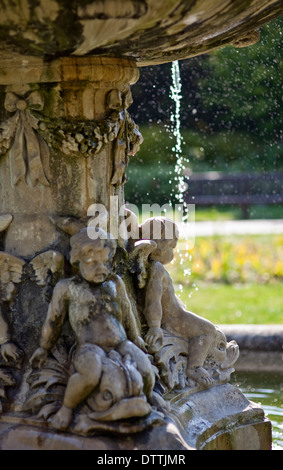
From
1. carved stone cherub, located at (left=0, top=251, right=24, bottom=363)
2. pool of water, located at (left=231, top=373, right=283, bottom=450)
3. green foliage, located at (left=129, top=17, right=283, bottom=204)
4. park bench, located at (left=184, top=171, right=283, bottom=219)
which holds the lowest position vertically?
pool of water, located at (left=231, top=373, right=283, bottom=450)

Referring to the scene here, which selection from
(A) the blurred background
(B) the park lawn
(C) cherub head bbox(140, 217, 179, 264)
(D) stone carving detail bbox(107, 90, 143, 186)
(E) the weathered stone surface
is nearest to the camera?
(E) the weathered stone surface

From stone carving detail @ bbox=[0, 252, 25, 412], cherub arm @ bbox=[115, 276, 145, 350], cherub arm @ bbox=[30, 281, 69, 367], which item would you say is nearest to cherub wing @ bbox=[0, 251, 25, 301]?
stone carving detail @ bbox=[0, 252, 25, 412]

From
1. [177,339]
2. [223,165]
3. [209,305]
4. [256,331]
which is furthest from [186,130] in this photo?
[177,339]

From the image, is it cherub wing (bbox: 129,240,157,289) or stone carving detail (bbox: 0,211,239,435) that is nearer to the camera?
stone carving detail (bbox: 0,211,239,435)

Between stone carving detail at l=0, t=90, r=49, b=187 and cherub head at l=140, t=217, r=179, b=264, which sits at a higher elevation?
stone carving detail at l=0, t=90, r=49, b=187

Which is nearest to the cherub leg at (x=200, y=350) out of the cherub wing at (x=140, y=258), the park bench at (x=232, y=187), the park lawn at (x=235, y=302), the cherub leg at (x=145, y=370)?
the cherub wing at (x=140, y=258)

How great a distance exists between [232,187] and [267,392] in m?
11.5

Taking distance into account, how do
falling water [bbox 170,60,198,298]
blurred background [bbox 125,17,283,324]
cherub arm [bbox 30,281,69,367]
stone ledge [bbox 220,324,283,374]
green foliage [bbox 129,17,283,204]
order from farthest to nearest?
1. green foliage [bbox 129,17,283,204]
2. blurred background [bbox 125,17,283,324]
3. falling water [bbox 170,60,198,298]
4. stone ledge [bbox 220,324,283,374]
5. cherub arm [bbox 30,281,69,367]

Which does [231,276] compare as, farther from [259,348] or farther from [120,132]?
[120,132]

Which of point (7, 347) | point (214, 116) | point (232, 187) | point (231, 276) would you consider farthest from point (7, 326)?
point (232, 187)

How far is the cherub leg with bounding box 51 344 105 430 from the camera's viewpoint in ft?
10.8

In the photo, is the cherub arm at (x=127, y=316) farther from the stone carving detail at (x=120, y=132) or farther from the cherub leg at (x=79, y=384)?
the stone carving detail at (x=120, y=132)

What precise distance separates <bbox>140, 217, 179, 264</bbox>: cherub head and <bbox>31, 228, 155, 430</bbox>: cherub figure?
490mm

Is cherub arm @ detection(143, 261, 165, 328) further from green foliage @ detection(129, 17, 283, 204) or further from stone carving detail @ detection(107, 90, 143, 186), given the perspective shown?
green foliage @ detection(129, 17, 283, 204)
